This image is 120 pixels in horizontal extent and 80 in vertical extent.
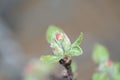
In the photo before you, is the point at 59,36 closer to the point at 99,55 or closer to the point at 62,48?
the point at 62,48

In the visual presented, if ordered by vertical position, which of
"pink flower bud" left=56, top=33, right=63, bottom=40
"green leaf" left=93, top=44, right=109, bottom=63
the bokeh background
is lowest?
"pink flower bud" left=56, top=33, right=63, bottom=40

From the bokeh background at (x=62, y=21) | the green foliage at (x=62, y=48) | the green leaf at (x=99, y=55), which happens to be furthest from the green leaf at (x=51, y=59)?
the bokeh background at (x=62, y=21)

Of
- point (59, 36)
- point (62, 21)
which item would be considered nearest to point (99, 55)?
point (59, 36)

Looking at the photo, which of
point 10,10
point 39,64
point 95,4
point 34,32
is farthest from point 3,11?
point 39,64

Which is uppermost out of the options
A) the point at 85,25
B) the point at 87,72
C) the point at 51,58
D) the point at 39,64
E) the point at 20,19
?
the point at 20,19

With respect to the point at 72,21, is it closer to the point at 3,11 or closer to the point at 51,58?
the point at 3,11

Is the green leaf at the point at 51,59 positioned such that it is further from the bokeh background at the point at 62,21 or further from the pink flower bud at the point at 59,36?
the bokeh background at the point at 62,21

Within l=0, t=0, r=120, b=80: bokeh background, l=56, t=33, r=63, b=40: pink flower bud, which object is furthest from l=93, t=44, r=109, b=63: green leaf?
l=0, t=0, r=120, b=80: bokeh background

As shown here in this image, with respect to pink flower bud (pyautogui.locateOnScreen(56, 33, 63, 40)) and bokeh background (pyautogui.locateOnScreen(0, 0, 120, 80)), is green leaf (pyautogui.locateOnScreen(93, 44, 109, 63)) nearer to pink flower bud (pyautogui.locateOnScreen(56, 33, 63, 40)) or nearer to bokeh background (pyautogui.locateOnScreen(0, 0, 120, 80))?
pink flower bud (pyautogui.locateOnScreen(56, 33, 63, 40))
